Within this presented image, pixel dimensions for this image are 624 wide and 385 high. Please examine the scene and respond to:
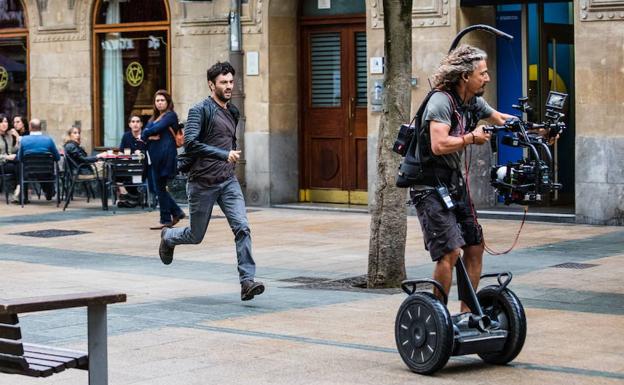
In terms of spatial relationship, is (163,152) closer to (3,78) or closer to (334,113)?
(334,113)

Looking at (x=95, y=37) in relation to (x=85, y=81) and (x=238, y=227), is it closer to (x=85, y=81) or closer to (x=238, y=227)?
(x=85, y=81)

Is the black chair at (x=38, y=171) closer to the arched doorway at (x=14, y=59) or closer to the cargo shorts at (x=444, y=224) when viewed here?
the arched doorway at (x=14, y=59)

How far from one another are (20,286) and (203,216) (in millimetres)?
1995

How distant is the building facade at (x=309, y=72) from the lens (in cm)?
1786

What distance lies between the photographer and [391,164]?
12.0 m

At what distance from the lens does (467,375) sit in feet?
26.2

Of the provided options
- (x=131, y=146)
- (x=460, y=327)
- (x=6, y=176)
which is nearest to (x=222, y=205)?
(x=460, y=327)

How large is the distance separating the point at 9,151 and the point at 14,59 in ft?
8.37

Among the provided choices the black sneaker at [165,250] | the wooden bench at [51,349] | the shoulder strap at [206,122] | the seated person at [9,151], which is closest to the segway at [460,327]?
the wooden bench at [51,349]

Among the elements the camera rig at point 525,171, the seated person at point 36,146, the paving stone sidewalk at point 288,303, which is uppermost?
the seated person at point 36,146

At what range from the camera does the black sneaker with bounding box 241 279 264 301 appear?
36.2 ft

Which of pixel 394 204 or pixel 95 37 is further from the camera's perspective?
pixel 95 37

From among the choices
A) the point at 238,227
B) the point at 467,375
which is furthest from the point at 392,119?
the point at 467,375

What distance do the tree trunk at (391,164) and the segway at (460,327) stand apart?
3.57 m
